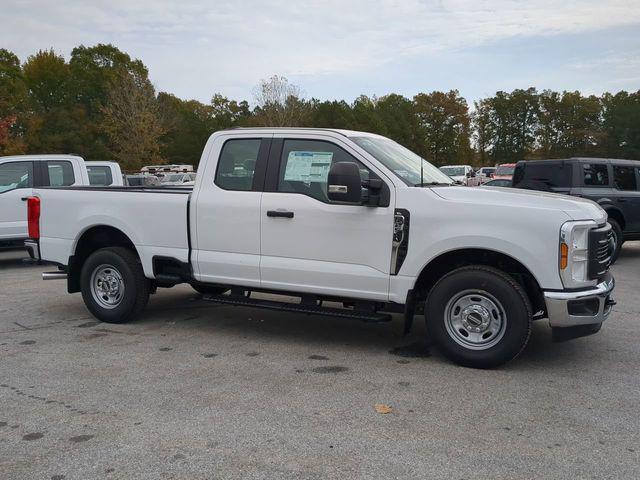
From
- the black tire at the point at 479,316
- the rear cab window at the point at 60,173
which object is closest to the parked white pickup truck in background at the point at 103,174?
the rear cab window at the point at 60,173

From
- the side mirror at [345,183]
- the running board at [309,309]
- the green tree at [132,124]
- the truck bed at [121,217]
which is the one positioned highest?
the green tree at [132,124]

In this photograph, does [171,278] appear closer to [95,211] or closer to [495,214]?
[95,211]

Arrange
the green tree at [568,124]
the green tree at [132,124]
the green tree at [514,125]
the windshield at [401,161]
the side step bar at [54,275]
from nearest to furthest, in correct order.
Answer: the windshield at [401,161]
the side step bar at [54,275]
the green tree at [132,124]
the green tree at [568,124]
the green tree at [514,125]

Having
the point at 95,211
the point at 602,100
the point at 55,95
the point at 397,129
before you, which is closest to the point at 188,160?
the point at 55,95

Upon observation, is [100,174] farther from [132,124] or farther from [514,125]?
[514,125]

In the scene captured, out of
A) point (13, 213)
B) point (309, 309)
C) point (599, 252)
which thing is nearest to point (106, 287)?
point (309, 309)

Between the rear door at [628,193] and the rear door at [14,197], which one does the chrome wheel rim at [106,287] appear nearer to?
the rear door at [14,197]

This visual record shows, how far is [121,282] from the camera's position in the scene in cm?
677

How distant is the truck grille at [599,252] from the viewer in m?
4.96

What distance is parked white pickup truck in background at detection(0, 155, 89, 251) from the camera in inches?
440

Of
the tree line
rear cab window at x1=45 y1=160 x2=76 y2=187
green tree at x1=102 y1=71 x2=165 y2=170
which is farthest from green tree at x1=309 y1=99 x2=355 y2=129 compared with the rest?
rear cab window at x1=45 y1=160 x2=76 y2=187

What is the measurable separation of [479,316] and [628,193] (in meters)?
8.44

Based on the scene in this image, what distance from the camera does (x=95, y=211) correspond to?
22.3 ft

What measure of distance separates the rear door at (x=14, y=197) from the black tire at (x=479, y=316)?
8.81 m
